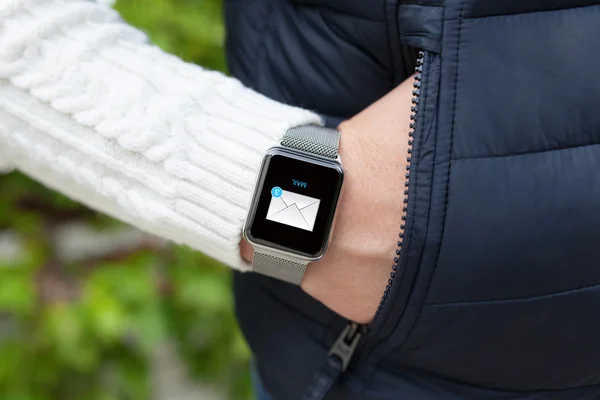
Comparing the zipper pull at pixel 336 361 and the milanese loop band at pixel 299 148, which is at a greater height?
the milanese loop band at pixel 299 148

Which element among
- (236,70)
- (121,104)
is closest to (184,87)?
(121,104)

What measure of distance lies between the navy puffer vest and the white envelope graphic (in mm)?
90

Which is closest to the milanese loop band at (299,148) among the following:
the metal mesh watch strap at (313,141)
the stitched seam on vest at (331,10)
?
the metal mesh watch strap at (313,141)

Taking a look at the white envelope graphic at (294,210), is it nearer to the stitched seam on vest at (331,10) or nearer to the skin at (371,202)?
the skin at (371,202)

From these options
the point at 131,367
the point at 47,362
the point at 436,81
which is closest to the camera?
the point at 436,81

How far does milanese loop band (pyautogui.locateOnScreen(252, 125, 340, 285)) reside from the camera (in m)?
0.57

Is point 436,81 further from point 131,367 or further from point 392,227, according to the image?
point 131,367

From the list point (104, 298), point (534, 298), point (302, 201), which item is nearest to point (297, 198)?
point (302, 201)

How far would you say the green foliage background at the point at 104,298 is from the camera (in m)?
1.28

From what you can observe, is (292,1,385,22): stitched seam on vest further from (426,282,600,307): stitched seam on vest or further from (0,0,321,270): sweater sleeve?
(426,282,600,307): stitched seam on vest

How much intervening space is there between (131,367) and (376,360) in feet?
3.40

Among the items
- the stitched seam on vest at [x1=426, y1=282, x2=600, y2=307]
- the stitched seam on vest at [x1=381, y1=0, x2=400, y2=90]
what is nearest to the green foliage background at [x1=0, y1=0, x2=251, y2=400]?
the stitched seam on vest at [x1=381, y1=0, x2=400, y2=90]

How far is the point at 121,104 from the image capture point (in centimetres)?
57

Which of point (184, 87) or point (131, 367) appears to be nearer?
point (184, 87)
